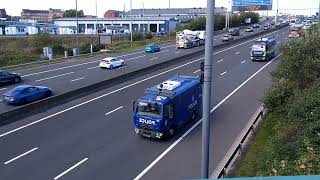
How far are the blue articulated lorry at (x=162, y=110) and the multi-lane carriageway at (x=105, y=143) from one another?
1.86ft

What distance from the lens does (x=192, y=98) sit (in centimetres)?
2100

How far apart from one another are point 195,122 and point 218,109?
3.23 m

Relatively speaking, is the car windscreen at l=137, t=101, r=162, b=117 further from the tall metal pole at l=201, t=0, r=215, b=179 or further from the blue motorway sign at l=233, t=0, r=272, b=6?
the blue motorway sign at l=233, t=0, r=272, b=6

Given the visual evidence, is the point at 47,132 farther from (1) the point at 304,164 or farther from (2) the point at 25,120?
(1) the point at 304,164

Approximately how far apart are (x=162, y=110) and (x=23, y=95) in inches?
479

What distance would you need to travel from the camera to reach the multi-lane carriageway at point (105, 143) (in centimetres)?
1491

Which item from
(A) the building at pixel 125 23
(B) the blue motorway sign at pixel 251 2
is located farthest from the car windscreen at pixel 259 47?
(A) the building at pixel 125 23

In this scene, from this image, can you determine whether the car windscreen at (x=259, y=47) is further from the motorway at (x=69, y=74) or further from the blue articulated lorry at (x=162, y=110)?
the blue articulated lorry at (x=162, y=110)

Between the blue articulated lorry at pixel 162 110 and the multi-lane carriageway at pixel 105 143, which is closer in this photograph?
the multi-lane carriageway at pixel 105 143

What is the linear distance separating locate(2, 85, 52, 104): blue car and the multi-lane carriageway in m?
2.42

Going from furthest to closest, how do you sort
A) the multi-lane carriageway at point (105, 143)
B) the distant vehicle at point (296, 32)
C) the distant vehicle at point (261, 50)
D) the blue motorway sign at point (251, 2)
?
the blue motorway sign at point (251, 2), the distant vehicle at point (261, 50), the distant vehicle at point (296, 32), the multi-lane carriageway at point (105, 143)

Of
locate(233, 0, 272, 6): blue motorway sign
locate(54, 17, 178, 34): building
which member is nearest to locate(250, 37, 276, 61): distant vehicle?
locate(233, 0, 272, 6): blue motorway sign

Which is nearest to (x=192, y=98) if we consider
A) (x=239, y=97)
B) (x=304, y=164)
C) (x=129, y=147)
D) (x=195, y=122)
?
(x=195, y=122)

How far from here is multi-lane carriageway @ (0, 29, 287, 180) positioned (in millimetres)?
14906
